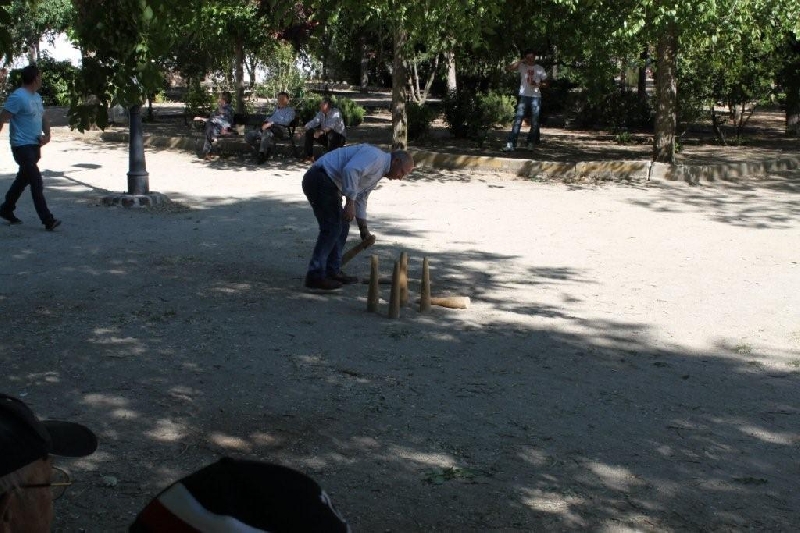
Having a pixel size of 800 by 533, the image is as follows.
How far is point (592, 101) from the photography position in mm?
20609

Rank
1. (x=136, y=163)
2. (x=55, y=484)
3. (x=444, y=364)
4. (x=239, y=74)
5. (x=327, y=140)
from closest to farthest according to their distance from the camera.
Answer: (x=55, y=484), (x=444, y=364), (x=136, y=163), (x=327, y=140), (x=239, y=74)

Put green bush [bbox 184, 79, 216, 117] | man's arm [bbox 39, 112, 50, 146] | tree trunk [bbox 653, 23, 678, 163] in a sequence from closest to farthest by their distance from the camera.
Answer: man's arm [bbox 39, 112, 50, 146] → tree trunk [bbox 653, 23, 678, 163] → green bush [bbox 184, 79, 216, 117]

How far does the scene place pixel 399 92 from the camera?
17156mm

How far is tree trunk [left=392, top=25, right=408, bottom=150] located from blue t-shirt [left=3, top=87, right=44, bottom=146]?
7.25 m

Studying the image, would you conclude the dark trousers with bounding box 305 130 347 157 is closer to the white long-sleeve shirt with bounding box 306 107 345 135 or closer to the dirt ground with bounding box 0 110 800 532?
the white long-sleeve shirt with bounding box 306 107 345 135

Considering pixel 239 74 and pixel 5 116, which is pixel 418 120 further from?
pixel 5 116

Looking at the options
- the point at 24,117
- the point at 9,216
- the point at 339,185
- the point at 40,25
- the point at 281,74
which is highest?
the point at 40,25

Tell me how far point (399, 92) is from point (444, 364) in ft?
36.1

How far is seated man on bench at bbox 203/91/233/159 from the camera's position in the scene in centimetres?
1784

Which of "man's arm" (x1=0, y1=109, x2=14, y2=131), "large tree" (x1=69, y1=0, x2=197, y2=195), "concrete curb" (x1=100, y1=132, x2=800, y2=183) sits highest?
"large tree" (x1=69, y1=0, x2=197, y2=195)

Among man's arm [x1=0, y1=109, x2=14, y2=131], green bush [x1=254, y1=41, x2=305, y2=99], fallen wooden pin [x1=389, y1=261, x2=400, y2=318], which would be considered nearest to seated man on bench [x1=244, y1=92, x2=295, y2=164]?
man's arm [x1=0, y1=109, x2=14, y2=131]

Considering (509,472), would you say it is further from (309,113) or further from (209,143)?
(309,113)

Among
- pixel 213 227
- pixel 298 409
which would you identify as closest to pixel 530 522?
pixel 298 409

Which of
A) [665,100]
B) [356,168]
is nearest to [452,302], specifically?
[356,168]
